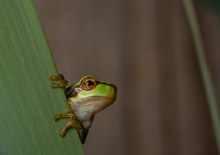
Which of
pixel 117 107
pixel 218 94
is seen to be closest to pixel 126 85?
pixel 117 107

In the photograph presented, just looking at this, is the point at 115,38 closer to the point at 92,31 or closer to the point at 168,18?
the point at 92,31

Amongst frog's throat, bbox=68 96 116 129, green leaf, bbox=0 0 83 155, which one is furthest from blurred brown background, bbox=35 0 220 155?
green leaf, bbox=0 0 83 155

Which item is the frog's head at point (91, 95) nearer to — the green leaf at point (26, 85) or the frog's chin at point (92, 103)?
the frog's chin at point (92, 103)

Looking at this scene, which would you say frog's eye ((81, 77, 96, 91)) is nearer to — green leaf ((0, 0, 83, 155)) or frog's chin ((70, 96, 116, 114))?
frog's chin ((70, 96, 116, 114))

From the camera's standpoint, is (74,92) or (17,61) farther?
(74,92)

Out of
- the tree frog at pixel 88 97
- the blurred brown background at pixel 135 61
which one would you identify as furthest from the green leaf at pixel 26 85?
the blurred brown background at pixel 135 61

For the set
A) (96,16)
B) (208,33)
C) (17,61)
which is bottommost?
(208,33)
